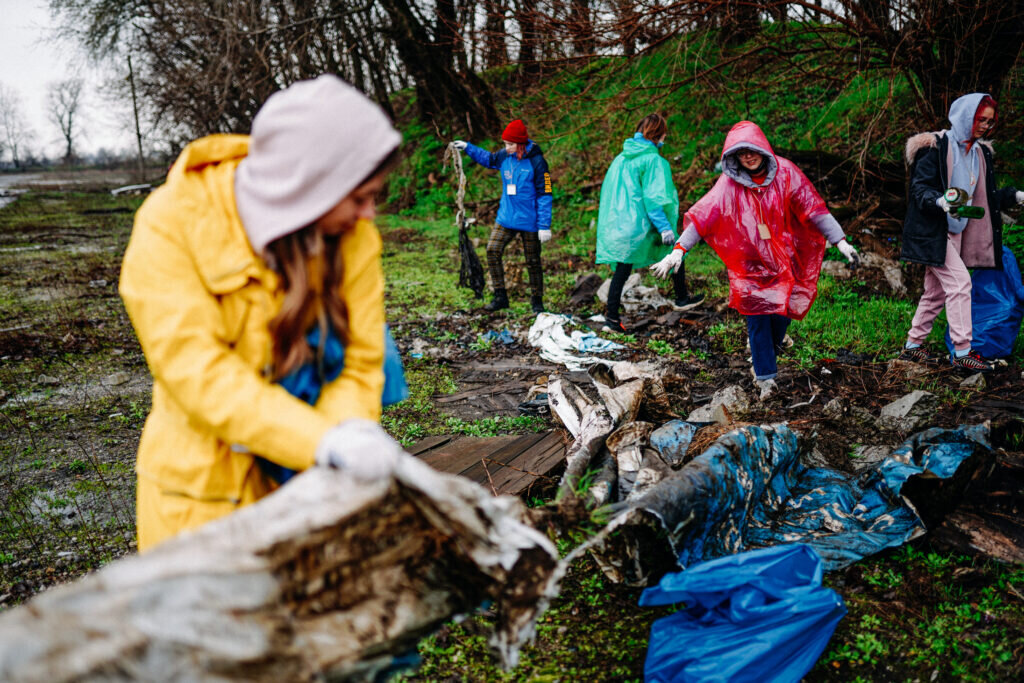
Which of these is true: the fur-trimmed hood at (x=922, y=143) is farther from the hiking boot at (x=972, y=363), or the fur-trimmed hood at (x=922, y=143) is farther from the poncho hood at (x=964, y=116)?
the hiking boot at (x=972, y=363)

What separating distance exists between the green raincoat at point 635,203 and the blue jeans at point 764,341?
196 centimetres

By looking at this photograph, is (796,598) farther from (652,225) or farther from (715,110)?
(715,110)

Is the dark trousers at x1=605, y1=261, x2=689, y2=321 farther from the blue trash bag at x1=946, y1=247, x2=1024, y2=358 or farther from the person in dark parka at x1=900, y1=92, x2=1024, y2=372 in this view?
the blue trash bag at x1=946, y1=247, x2=1024, y2=358

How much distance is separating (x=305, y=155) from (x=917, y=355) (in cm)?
540

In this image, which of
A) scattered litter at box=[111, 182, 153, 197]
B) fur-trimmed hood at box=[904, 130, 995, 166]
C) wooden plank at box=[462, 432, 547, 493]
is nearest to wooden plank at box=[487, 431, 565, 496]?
wooden plank at box=[462, 432, 547, 493]

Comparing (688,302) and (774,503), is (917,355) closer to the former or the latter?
(688,302)

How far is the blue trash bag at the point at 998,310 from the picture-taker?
492 centimetres

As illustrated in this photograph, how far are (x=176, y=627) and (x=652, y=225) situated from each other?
242 inches

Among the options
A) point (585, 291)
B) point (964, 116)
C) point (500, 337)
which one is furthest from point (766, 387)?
point (585, 291)

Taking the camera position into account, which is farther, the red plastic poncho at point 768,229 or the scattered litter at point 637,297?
the scattered litter at point 637,297

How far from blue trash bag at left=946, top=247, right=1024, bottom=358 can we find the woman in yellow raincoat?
203 inches

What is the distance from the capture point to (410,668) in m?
1.56

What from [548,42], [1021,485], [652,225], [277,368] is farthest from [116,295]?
[1021,485]

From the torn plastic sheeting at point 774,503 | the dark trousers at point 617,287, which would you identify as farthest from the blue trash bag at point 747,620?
the dark trousers at point 617,287
